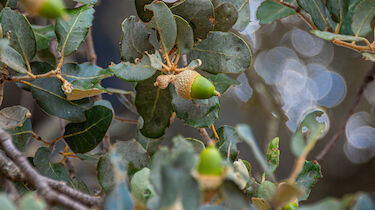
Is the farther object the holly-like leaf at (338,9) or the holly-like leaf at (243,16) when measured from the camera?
the holly-like leaf at (243,16)

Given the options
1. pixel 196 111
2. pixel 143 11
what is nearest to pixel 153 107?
pixel 196 111

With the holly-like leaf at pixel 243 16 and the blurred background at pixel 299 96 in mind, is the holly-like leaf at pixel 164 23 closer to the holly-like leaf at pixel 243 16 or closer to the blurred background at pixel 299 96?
the holly-like leaf at pixel 243 16

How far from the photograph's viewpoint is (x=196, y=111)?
0.77 metres

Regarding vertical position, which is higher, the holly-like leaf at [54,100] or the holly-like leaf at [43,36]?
the holly-like leaf at [43,36]

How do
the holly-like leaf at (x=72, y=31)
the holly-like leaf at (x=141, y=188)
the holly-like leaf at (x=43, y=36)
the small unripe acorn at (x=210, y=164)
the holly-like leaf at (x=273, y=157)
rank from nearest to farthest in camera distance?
the small unripe acorn at (x=210, y=164)
the holly-like leaf at (x=141, y=188)
the holly-like leaf at (x=273, y=157)
the holly-like leaf at (x=72, y=31)
the holly-like leaf at (x=43, y=36)

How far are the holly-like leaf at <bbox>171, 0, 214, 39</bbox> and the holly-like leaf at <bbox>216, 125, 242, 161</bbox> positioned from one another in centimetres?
22

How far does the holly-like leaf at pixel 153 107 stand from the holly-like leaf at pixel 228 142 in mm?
119

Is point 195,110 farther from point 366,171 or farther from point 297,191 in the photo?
point 366,171

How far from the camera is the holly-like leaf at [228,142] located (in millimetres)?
754

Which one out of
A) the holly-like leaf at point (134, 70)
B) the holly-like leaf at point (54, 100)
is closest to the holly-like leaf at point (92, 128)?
the holly-like leaf at point (54, 100)

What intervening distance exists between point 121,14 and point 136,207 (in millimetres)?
1850

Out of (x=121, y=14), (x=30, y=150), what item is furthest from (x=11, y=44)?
(x=121, y=14)

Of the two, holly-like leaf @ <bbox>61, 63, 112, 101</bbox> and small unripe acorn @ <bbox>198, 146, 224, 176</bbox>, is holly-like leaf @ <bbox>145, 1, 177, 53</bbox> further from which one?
small unripe acorn @ <bbox>198, 146, 224, 176</bbox>

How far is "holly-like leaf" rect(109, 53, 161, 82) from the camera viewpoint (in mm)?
693
